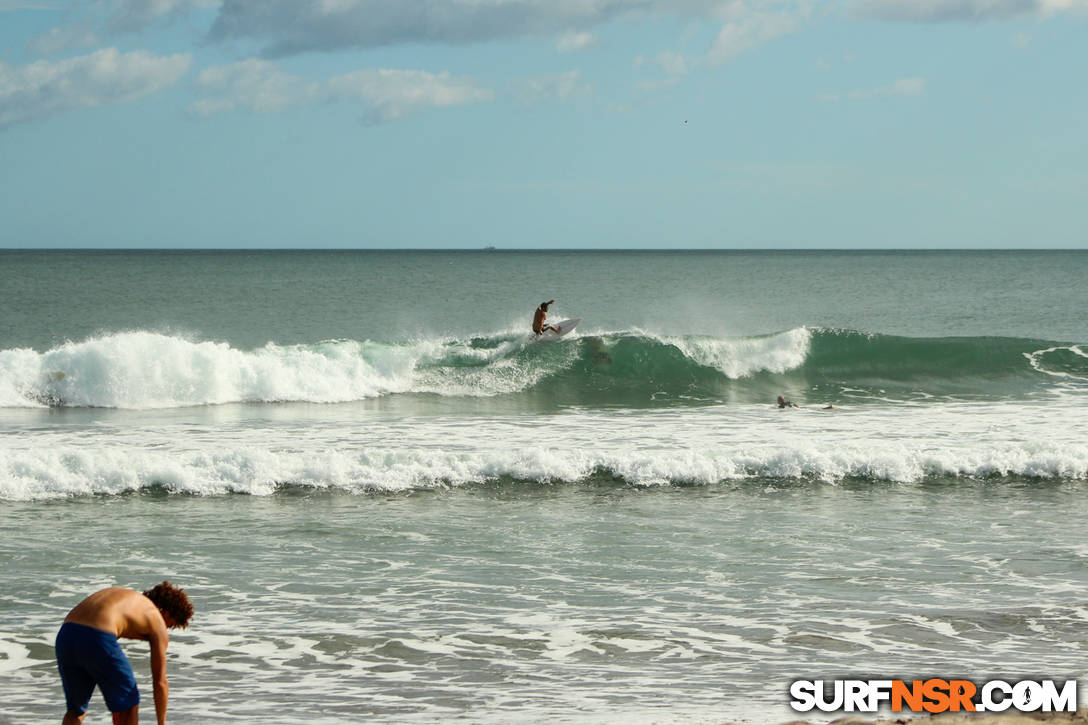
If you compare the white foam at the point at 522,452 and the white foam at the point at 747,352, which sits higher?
the white foam at the point at 747,352

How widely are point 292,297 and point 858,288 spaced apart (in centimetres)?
3742

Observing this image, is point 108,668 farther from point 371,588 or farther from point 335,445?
point 335,445

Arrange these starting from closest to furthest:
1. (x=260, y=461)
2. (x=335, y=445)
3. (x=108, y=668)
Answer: (x=108, y=668), (x=260, y=461), (x=335, y=445)

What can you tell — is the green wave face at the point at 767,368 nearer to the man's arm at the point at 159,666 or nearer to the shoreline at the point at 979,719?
Answer: the shoreline at the point at 979,719

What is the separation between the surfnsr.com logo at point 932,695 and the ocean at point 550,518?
192 millimetres

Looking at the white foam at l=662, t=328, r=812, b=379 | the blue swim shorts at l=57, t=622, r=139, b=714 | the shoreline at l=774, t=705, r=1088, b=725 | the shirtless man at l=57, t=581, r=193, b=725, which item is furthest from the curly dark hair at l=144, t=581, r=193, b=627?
the white foam at l=662, t=328, r=812, b=379

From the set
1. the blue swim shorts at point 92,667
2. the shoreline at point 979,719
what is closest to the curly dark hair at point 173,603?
the blue swim shorts at point 92,667

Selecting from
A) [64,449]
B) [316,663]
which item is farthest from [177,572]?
[64,449]

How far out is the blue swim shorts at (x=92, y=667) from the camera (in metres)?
4.81

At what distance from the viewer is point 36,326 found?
130 feet

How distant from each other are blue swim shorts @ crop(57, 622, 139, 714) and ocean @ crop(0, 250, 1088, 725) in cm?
140

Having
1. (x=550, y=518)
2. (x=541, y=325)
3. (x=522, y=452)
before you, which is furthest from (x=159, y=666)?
(x=541, y=325)

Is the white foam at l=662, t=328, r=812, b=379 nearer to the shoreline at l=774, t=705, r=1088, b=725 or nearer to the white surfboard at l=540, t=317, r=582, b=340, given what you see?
the white surfboard at l=540, t=317, r=582, b=340

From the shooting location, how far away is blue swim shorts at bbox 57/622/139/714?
15.8 ft
